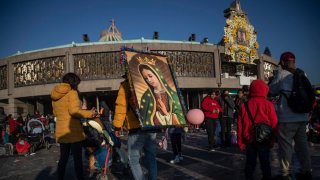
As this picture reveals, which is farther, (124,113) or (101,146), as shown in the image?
(101,146)

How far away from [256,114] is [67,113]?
115 inches

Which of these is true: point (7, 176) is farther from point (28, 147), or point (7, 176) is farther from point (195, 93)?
point (195, 93)

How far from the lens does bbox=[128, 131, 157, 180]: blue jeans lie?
4152 mm

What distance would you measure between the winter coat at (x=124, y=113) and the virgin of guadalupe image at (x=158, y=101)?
160mm

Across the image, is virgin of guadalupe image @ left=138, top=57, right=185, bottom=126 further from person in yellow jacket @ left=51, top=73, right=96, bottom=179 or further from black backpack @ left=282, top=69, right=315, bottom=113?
black backpack @ left=282, top=69, right=315, bottom=113

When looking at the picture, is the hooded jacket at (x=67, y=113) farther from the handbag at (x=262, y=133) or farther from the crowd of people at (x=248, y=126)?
the handbag at (x=262, y=133)

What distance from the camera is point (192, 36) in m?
Result: 48.3

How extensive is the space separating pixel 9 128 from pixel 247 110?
12.5m

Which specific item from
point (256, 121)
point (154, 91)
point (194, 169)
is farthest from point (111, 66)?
point (256, 121)

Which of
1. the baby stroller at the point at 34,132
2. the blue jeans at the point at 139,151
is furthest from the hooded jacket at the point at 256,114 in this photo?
the baby stroller at the point at 34,132

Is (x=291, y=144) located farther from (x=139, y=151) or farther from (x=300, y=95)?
(x=139, y=151)

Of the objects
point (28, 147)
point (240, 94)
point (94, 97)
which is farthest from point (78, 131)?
point (94, 97)

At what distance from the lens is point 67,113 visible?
5070 mm

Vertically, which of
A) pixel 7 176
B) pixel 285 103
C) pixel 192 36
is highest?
pixel 192 36
